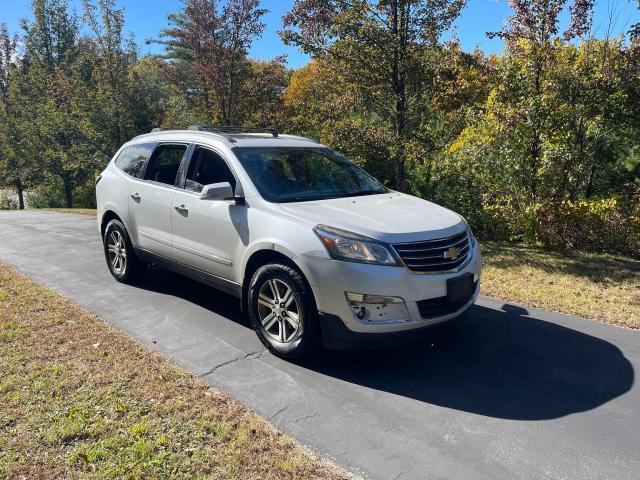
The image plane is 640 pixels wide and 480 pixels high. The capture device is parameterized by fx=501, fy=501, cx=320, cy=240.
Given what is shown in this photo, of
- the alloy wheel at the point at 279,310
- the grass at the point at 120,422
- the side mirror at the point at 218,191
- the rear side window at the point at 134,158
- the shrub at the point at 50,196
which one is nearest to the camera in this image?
the grass at the point at 120,422

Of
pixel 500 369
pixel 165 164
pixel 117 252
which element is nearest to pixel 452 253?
pixel 500 369

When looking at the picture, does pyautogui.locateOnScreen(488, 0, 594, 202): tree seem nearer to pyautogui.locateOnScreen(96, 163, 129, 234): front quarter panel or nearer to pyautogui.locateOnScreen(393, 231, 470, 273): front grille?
pyautogui.locateOnScreen(393, 231, 470, 273): front grille

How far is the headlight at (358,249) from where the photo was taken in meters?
3.69

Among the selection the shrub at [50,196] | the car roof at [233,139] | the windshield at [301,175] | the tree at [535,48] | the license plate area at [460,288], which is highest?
the tree at [535,48]

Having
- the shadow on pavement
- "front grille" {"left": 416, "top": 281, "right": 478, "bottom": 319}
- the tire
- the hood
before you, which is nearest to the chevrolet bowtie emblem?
the hood

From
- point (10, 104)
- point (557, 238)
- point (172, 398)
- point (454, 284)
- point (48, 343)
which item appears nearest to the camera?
point (172, 398)

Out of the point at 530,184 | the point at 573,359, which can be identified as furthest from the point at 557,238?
the point at 573,359

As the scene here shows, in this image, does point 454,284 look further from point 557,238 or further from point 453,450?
point 557,238

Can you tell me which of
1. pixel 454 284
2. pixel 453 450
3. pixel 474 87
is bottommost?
pixel 453 450

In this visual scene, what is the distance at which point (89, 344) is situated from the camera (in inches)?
168

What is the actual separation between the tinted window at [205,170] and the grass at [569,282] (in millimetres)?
3386

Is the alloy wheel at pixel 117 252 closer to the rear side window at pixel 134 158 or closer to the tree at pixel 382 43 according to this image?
the rear side window at pixel 134 158

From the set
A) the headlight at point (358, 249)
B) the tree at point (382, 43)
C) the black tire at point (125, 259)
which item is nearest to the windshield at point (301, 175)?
the headlight at point (358, 249)

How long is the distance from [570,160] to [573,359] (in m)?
5.26
